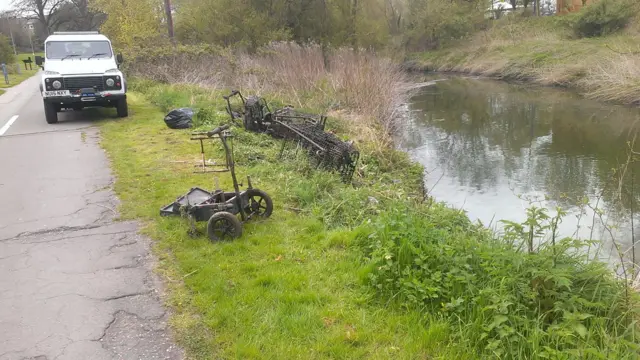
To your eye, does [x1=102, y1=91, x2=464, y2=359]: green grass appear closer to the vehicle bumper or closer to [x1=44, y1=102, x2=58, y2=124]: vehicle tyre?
the vehicle bumper

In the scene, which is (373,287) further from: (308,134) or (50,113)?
(50,113)

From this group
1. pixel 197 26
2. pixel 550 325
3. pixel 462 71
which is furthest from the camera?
pixel 462 71

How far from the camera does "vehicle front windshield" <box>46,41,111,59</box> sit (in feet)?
43.9

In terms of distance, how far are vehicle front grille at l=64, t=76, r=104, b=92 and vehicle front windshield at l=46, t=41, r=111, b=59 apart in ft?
3.97

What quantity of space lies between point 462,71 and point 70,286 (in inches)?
1370

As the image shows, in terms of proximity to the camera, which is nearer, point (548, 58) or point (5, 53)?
point (548, 58)

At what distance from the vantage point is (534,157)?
1255 cm

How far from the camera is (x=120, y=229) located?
234 inches

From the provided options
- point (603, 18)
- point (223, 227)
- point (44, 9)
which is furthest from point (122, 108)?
point (44, 9)

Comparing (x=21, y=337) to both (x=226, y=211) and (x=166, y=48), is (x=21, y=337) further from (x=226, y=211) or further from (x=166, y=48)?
(x=166, y=48)

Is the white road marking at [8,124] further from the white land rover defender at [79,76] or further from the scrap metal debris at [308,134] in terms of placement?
the scrap metal debris at [308,134]

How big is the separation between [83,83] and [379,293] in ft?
36.4

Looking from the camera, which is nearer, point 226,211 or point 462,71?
point 226,211

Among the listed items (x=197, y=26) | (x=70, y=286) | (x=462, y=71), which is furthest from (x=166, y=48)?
(x=462, y=71)
